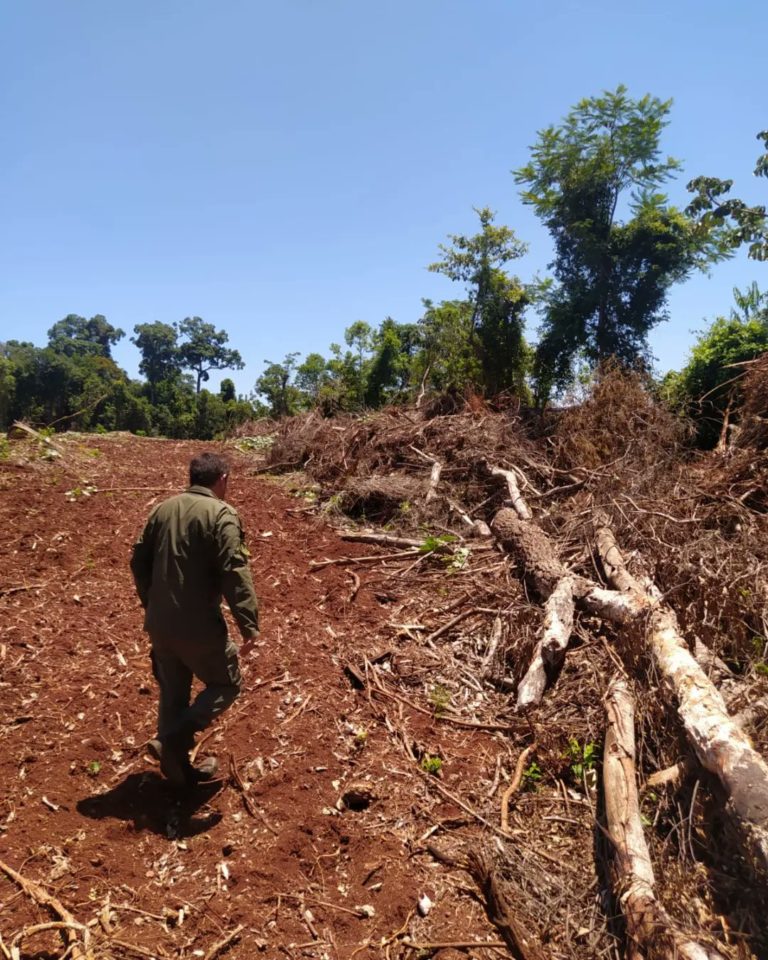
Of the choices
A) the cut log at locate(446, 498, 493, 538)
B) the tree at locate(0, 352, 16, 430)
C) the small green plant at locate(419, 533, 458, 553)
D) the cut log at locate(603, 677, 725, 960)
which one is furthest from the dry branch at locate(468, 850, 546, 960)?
the tree at locate(0, 352, 16, 430)

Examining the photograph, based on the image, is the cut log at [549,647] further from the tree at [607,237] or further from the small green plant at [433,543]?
the tree at [607,237]

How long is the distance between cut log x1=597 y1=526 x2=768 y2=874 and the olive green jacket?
7.39 feet

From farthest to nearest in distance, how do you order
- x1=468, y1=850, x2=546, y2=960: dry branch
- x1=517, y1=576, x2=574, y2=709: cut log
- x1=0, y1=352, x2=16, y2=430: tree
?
x1=0, y1=352, x2=16, y2=430: tree < x1=517, y1=576, x2=574, y2=709: cut log < x1=468, y1=850, x2=546, y2=960: dry branch

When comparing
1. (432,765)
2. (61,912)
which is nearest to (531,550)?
(432,765)

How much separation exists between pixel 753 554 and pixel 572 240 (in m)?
12.0

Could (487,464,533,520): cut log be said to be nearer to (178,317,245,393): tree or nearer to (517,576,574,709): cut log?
(517,576,574,709): cut log

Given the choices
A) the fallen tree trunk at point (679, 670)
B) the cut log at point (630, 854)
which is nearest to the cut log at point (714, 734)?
the fallen tree trunk at point (679, 670)

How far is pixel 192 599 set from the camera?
2975 millimetres

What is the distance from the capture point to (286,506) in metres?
8.64

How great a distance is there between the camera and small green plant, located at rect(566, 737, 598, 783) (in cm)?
355

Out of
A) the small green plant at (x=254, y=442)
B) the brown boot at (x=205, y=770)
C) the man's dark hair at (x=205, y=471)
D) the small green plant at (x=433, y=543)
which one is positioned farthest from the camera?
the small green plant at (x=254, y=442)

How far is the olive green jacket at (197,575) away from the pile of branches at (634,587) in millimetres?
1703

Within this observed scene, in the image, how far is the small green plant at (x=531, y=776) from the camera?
11.6ft

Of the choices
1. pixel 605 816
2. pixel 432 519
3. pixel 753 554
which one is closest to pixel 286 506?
pixel 432 519
